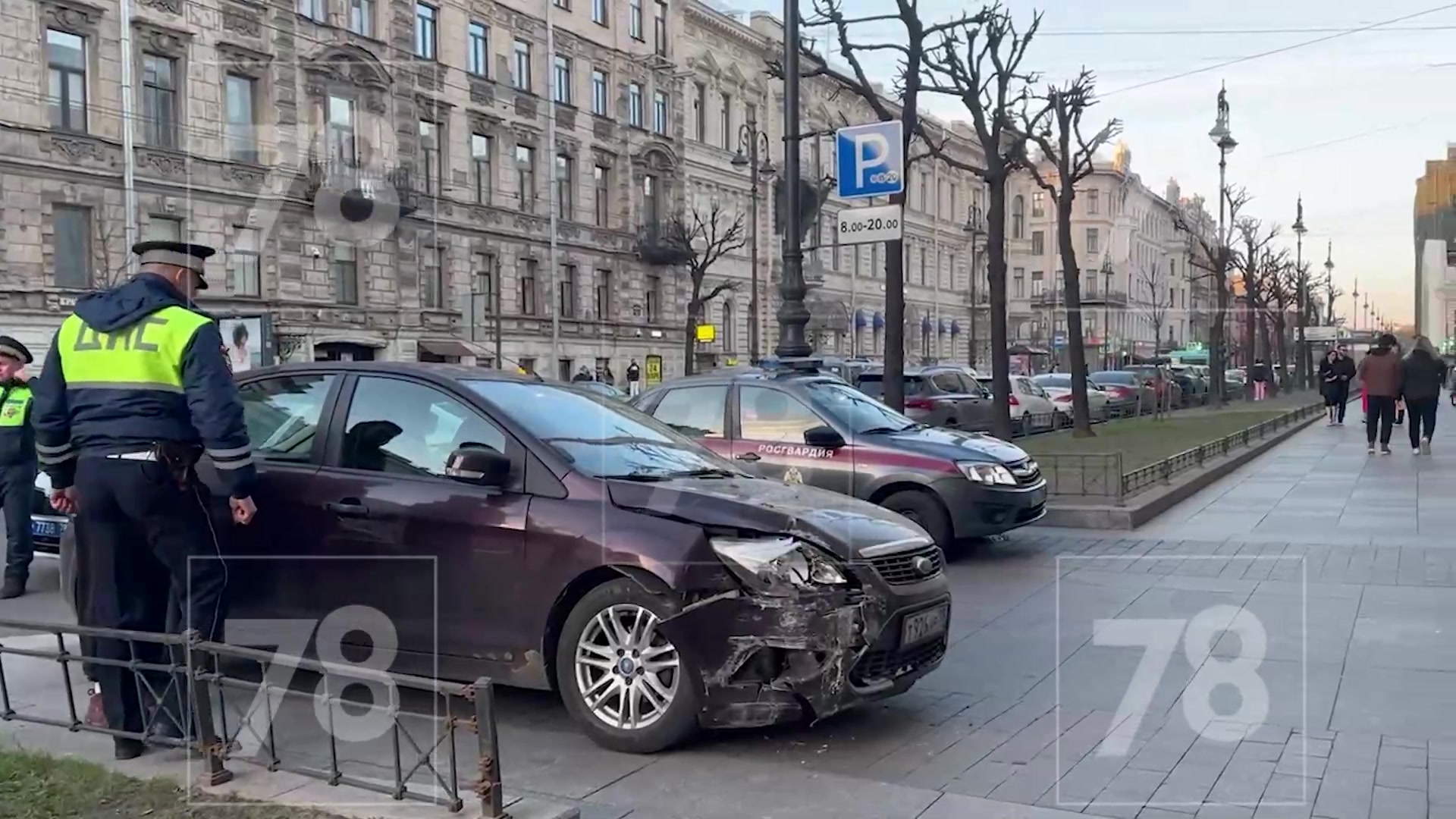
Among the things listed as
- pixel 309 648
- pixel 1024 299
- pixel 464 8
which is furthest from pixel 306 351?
pixel 1024 299

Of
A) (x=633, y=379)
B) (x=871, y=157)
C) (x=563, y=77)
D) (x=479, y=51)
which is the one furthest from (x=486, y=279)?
(x=871, y=157)

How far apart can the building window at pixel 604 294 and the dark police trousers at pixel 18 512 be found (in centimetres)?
3719

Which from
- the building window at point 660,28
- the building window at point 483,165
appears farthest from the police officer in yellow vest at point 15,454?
the building window at point 660,28

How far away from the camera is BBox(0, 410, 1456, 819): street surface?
4.62 metres

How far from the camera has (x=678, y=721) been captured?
16.6 feet

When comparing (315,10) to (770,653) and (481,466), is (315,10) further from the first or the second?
(770,653)

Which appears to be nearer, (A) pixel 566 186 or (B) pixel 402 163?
(B) pixel 402 163

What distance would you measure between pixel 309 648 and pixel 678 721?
1966 millimetres

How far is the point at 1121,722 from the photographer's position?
18.3ft

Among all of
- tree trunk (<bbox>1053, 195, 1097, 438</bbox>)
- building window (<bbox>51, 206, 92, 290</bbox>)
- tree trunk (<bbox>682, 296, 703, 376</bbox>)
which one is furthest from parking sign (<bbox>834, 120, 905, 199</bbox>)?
tree trunk (<bbox>682, 296, 703, 376</bbox>)

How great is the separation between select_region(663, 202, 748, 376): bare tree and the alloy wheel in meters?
37.8

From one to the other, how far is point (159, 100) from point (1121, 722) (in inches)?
1206

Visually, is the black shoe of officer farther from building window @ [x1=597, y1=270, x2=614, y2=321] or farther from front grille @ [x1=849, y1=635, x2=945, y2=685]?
building window @ [x1=597, y1=270, x2=614, y2=321]

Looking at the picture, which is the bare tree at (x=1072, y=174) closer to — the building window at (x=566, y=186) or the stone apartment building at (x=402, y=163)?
the stone apartment building at (x=402, y=163)
